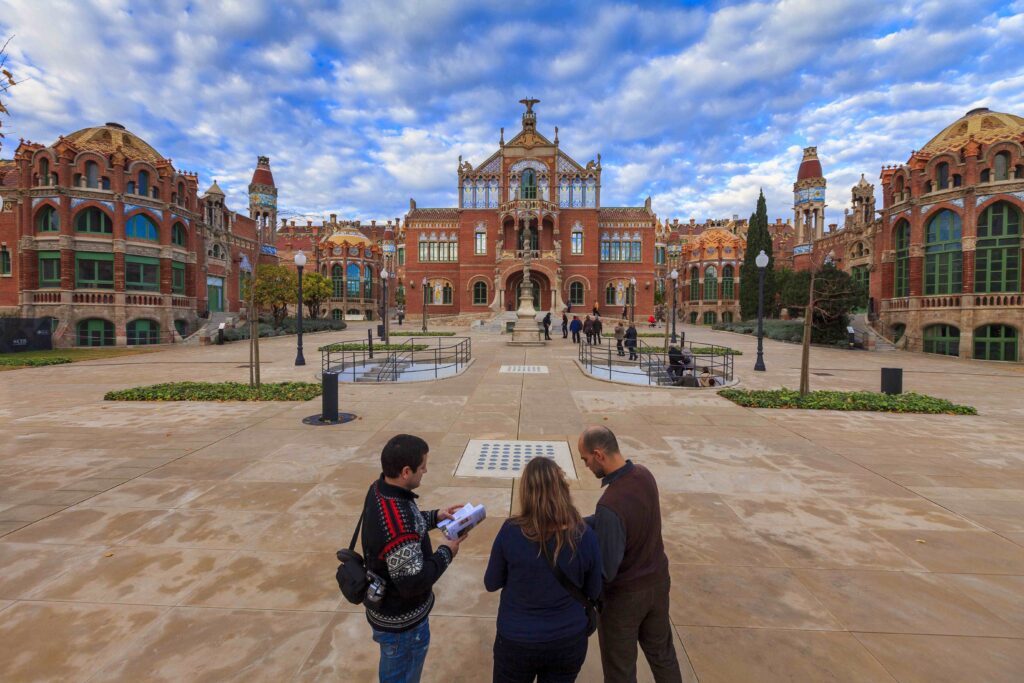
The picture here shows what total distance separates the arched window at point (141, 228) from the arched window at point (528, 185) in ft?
106

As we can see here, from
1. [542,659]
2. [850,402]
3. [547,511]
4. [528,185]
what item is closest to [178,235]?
[528,185]

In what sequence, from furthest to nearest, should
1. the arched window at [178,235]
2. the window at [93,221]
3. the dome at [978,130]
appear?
the arched window at [178,235] → the window at [93,221] → the dome at [978,130]

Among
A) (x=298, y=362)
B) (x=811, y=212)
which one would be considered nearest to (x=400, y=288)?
(x=811, y=212)

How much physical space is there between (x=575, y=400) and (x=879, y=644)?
8518mm

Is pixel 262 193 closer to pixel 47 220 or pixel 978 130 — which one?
pixel 47 220

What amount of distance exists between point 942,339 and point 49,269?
176 ft

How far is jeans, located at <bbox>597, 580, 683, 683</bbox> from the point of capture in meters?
2.56

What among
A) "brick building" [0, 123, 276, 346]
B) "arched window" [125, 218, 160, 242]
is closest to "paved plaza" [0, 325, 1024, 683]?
"brick building" [0, 123, 276, 346]

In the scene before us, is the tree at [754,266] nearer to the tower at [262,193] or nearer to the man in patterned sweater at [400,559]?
the man in patterned sweater at [400,559]

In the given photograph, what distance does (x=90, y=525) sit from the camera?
494 centimetres

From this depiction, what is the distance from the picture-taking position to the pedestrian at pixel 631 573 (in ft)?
8.24

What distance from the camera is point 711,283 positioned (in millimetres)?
64875

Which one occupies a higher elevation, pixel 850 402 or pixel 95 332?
pixel 95 332

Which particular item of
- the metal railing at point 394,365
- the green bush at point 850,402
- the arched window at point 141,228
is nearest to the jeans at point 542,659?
the green bush at point 850,402
